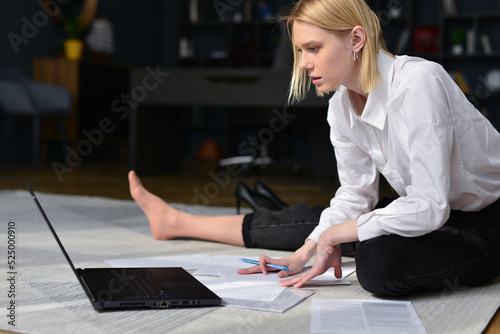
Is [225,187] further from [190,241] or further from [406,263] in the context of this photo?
[406,263]

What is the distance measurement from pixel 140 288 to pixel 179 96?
3.01 m

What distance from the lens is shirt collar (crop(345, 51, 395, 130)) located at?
132cm

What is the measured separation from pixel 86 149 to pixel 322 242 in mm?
4975

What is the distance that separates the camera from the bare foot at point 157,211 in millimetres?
1911

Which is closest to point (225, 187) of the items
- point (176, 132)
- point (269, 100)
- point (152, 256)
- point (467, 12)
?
point (269, 100)

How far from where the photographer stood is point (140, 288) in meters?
1.23

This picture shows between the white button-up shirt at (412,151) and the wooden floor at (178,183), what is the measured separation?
1520mm

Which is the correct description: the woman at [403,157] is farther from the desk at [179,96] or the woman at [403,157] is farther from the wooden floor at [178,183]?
the desk at [179,96]

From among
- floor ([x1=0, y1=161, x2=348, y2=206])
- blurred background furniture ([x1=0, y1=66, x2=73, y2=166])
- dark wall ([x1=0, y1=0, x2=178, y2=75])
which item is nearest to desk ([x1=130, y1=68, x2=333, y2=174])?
floor ([x1=0, y1=161, x2=348, y2=206])

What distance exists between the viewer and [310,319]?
3.72ft

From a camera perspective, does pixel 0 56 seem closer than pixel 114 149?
Yes

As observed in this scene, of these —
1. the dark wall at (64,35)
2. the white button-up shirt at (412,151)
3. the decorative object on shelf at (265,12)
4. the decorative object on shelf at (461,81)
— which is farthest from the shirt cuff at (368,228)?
the decorative object on shelf at (265,12)

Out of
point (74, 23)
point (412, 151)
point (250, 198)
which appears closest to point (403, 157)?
point (412, 151)

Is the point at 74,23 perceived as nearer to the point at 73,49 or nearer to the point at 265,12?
the point at 73,49
